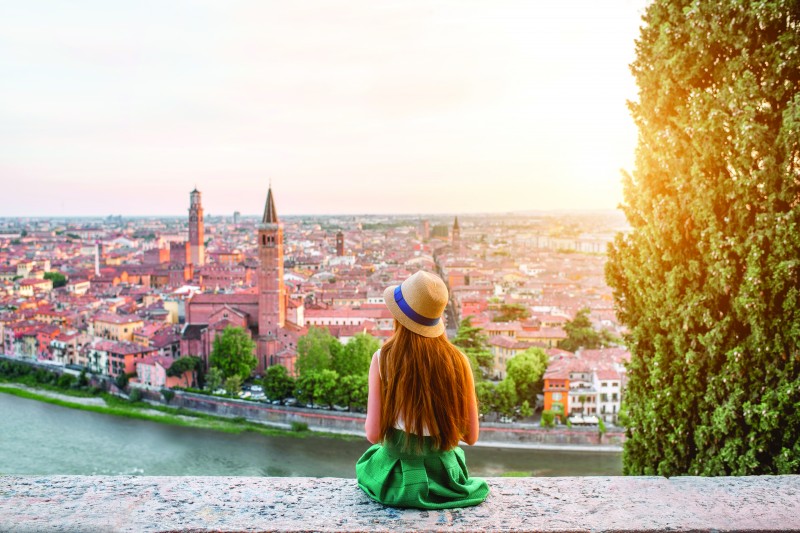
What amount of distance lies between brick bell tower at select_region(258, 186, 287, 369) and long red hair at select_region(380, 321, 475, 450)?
13.4 meters

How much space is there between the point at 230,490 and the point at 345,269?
2775 centimetres

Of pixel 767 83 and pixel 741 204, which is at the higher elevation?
pixel 767 83

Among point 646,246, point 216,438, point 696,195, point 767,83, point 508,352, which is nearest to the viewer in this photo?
point 767,83

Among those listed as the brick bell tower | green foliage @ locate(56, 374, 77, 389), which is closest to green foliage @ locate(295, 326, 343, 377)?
the brick bell tower

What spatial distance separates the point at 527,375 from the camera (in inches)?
454

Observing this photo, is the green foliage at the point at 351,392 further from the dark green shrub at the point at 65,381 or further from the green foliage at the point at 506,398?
the dark green shrub at the point at 65,381

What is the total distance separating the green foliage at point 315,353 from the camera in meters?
12.3

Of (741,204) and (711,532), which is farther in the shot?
(741,204)

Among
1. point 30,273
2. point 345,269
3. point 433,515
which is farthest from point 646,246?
point 30,273

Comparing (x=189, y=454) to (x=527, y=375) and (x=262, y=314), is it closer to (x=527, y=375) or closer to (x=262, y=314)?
(x=527, y=375)

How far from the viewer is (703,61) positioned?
6.89 ft

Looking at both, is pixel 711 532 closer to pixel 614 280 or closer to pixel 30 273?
pixel 614 280

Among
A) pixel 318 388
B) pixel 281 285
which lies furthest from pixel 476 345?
pixel 281 285

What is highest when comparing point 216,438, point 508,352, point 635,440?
point 635,440
